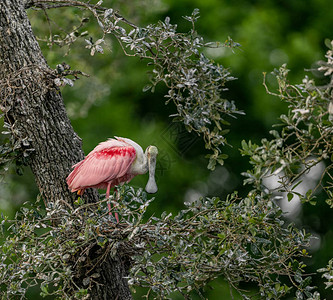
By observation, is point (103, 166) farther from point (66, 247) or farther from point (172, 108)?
point (172, 108)

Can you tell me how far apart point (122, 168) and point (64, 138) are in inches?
16.1

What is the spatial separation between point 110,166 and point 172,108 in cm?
453

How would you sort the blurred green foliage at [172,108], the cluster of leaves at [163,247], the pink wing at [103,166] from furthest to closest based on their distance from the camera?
the blurred green foliage at [172,108]
the pink wing at [103,166]
the cluster of leaves at [163,247]

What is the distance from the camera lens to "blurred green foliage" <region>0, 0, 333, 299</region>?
7957mm

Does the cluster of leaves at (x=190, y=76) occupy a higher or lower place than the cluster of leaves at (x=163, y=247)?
higher

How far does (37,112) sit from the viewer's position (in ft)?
12.8

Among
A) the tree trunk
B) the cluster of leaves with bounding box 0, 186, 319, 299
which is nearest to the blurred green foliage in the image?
the tree trunk

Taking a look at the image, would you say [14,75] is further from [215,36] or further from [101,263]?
[215,36]

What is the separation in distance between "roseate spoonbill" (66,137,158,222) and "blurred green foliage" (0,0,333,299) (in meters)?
3.37

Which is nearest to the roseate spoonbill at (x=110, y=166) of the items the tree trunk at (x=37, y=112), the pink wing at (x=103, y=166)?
Result: the pink wing at (x=103, y=166)

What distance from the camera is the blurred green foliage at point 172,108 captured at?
796cm

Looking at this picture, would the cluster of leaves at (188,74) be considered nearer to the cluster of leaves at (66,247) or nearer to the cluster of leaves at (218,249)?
the cluster of leaves at (218,249)

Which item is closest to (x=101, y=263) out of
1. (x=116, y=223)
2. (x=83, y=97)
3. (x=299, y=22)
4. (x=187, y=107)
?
(x=116, y=223)

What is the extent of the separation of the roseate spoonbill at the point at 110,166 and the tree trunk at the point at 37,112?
0.13m
